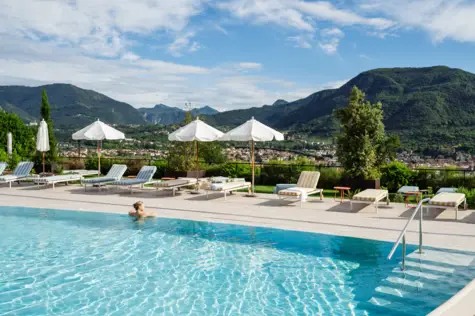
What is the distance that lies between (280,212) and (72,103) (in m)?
64.7

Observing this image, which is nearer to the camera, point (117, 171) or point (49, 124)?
point (117, 171)

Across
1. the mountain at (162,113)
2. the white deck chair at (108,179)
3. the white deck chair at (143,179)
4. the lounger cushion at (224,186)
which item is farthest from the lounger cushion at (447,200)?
the mountain at (162,113)

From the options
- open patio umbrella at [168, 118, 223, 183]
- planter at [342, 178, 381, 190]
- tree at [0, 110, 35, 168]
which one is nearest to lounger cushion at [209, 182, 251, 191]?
open patio umbrella at [168, 118, 223, 183]

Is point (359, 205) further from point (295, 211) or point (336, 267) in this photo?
point (336, 267)

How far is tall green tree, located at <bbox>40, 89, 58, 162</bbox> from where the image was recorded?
60.5ft

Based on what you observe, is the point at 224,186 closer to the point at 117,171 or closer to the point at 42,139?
the point at 117,171

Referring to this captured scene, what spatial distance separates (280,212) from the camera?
10.7 meters

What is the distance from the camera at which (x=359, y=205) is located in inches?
457

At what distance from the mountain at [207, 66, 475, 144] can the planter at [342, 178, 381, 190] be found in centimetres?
1999

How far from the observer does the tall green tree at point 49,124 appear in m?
18.5

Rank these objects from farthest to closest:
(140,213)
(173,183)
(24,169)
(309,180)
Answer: (24,169)
(173,183)
(309,180)
(140,213)

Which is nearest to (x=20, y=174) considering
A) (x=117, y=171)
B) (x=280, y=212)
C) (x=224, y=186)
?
(x=117, y=171)

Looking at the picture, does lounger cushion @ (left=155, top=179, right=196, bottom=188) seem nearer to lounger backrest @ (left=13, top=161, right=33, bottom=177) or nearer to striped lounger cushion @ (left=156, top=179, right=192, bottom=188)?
striped lounger cushion @ (left=156, top=179, right=192, bottom=188)

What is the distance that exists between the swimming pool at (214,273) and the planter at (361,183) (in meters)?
4.55
